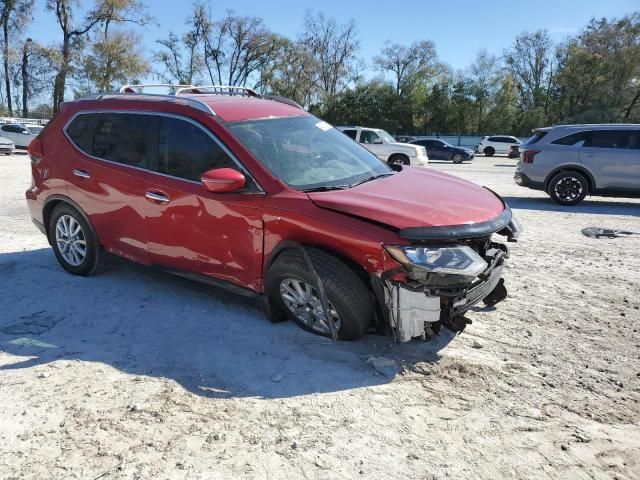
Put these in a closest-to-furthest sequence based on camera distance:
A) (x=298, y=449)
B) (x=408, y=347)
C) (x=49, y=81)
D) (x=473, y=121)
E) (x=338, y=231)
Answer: (x=298, y=449), (x=338, y=231), (x=408, y=347), (x=49, y=81), (x=473, y=121)

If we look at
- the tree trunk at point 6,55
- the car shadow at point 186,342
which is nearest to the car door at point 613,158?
the car shadow at point 186,342

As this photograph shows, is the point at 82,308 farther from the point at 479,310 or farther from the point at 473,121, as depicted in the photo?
the point at 473,121

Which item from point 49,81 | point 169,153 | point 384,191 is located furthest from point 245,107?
point 49,81

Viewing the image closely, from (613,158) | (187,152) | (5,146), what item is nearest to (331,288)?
(187,152)

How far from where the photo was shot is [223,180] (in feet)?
12.0

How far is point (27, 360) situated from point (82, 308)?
93 cm

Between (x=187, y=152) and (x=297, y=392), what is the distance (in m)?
2.19

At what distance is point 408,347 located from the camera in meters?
3.76

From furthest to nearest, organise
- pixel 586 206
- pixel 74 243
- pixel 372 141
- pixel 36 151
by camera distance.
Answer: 1. pixel 372 141
2. pixel 586 206
3. pixel 36 151
4. pixel 74 243

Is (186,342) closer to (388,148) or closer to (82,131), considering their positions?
Result: (82,131)

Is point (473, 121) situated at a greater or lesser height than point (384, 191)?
greater

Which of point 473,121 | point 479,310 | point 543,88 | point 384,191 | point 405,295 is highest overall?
point 543,88

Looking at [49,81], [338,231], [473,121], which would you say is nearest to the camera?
[338,231]

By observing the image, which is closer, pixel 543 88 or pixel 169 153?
pixel 169 153
